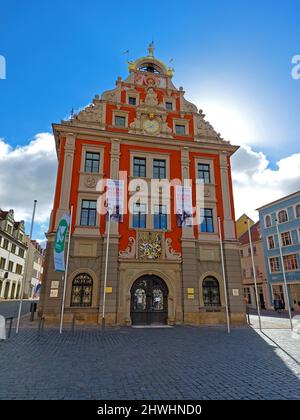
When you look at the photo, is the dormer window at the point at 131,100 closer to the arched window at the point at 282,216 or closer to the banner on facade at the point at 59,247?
→ the banner on facade at the point at 59,247

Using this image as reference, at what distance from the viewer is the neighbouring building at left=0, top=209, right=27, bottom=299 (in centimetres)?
4938

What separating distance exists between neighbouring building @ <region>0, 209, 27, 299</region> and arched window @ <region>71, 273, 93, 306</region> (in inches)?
1419

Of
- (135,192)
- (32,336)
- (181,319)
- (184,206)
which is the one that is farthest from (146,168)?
(32,336)

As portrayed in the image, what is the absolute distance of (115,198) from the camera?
2066 centimetres

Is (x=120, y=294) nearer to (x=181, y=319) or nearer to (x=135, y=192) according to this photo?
(x=181, y=319)

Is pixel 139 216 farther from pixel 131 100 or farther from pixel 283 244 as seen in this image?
pixel 283 244

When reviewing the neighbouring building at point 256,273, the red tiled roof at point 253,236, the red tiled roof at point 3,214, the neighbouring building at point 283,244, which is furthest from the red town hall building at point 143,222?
the red tiled roof at point 3,214

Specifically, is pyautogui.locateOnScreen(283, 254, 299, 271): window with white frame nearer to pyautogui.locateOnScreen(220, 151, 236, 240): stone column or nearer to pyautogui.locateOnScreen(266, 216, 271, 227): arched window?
pyautogui.locateOnScreen(266, 216, 271, 227): arched window

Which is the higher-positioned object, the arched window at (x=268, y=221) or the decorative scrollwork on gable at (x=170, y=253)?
the arched window at (x=268, y=221)

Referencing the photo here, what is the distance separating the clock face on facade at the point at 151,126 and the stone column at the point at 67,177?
611 cm

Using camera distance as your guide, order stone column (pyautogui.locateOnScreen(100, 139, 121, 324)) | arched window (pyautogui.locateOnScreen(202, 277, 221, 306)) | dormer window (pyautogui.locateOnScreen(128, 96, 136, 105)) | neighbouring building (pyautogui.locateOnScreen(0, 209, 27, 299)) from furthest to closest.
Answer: neighbouring building (pyautogui.locateOnScreen(0, 209, 27, 299)) → dormer window (pyautogui.locateOnScreen(128, 96, 136, 105)) → arched window (pyautogui.locateOnScreen(202, 277, 221, 306)) → stone column (pyautogui.locateOnScreen(100, 139, 121, 324))

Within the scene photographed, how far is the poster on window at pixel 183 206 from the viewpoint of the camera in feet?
69.7

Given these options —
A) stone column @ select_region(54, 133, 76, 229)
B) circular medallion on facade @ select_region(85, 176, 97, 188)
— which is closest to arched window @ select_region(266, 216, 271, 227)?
circular medallion on facade @ select_region(85, 176, 97, 188)
